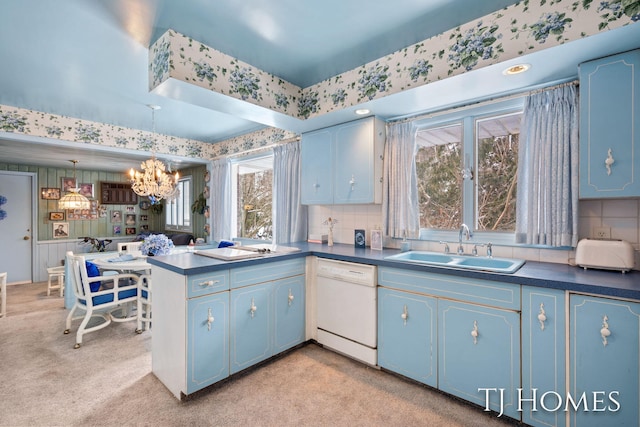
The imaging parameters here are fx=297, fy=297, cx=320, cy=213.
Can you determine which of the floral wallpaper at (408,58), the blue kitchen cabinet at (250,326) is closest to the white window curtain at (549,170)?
the floral wallpaper at (408,58)

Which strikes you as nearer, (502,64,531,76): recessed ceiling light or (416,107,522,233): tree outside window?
(502,64,531,76): recessed ceiling light

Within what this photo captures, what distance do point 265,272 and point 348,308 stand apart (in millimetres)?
755

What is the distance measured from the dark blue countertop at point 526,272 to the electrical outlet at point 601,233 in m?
0.26

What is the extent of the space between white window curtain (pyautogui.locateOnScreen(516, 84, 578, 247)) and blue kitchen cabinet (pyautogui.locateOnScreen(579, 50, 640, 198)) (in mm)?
208

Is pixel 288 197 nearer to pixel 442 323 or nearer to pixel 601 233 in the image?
pixel 442 323

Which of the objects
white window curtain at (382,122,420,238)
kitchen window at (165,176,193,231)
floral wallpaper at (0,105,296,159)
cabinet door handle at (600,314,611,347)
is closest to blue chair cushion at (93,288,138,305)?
floral wallpaper at (0,105,296,159)

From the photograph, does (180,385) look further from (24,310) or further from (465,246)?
(24,310)

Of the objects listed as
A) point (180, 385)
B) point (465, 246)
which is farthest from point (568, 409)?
point (180, 385)

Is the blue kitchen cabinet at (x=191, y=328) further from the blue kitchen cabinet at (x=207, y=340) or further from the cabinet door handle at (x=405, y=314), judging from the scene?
the cabinet door handle at (x=405, y=314)

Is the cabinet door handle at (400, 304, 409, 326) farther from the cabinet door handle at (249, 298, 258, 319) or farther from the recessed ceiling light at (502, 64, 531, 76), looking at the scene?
the recessed ceiling light at (502, 64, 531, 76)

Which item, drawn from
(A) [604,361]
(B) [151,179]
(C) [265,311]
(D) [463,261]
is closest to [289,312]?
(C) [265,311]

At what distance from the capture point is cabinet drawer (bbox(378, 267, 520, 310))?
68.3 inches

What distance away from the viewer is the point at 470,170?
2.52 m

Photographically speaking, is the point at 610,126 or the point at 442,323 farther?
the point at 442,323
